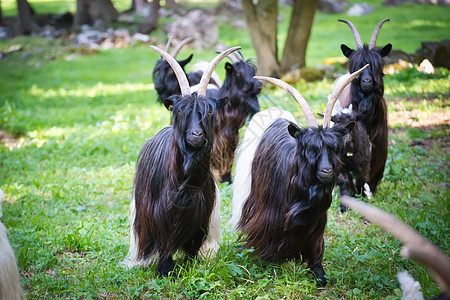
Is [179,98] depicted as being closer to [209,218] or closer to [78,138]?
[209,218]

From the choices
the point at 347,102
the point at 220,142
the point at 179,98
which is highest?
the point at 179,98

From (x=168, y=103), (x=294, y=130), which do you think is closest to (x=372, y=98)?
(x=294, y=130)

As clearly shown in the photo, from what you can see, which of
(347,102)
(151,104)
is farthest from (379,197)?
(151,104)

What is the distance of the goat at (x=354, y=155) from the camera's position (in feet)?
19.5

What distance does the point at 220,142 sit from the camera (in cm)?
748

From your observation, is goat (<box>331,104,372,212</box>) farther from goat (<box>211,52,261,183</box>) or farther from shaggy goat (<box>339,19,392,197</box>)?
goat (<box>211,52,261,183</box>)

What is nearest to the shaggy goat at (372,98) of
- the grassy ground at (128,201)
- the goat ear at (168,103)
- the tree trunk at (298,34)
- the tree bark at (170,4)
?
the grassy ground at (128,201)

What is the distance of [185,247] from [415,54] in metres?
10.5

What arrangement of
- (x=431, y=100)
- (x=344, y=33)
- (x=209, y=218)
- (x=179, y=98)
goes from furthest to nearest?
(x=344, y=33) → (x=431, y=100) → (x=209, y=218) → (x=179, y=98)

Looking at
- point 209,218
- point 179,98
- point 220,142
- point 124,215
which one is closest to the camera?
point 179,98

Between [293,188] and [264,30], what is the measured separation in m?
10.0

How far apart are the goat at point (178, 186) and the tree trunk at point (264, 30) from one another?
9381mm

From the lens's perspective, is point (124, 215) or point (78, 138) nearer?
point (124, 215)

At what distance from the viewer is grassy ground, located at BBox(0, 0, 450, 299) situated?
14.5 feet
